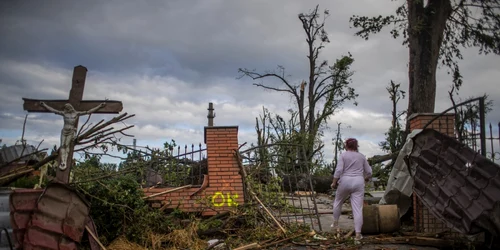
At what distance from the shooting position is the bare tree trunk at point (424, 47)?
45.0 ft

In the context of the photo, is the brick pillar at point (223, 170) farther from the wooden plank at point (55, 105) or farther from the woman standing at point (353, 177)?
the wooden plank at point (55, 105)

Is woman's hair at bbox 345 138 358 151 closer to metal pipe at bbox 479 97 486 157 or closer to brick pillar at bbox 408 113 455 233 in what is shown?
brick pillar at bbox 408 113 455 233

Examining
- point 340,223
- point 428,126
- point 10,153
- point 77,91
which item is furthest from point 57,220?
point 428,126

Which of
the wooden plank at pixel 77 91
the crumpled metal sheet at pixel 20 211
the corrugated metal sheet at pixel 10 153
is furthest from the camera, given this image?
the wooden plank at pixel 77 91

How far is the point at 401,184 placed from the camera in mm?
8188

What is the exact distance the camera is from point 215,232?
8398 millimetres

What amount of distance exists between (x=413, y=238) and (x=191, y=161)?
4.46 meters

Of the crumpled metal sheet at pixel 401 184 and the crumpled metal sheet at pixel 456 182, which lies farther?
the crumpled metal sheet at pixel 401 184

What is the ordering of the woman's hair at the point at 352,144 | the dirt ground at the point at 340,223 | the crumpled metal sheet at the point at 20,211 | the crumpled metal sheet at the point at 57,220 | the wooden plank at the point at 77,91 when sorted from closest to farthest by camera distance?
the crumpled metal sheet at the point at 20,211 → the crumpled metal sheet at the point at 57,220 → the dirt ground at the point at 340,223 → the wooden plank at the point at 77,91 → the woman's hair at the point at 352,144

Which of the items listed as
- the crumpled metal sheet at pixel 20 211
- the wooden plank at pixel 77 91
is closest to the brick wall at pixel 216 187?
the wooden plank at pixel 77 91

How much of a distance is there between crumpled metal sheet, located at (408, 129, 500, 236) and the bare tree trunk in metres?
6.86

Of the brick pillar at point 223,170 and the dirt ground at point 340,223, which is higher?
the brick pillar at point 223,170

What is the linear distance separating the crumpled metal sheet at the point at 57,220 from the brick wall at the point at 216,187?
8.20 ft

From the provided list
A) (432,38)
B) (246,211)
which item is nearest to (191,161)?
(246,211)
